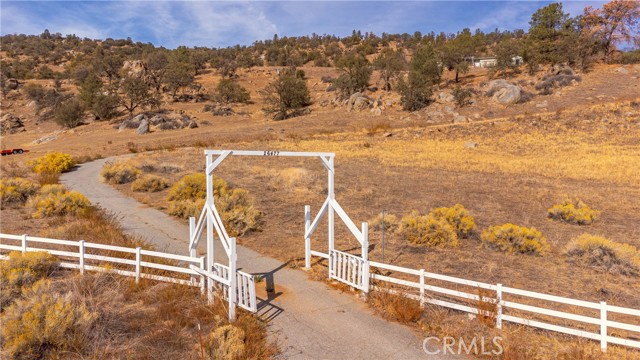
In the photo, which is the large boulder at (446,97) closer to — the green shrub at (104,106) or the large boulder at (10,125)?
the green shrub at (104,106)

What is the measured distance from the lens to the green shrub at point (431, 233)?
12.9 meters

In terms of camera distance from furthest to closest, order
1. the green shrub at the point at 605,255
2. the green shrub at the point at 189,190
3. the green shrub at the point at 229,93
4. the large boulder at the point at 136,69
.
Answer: the large boulder at the point at 136,69 → the green shrub at the point at 229,93 → the green shrub at the point at 189,190 → the green shrub at the point at 605,255

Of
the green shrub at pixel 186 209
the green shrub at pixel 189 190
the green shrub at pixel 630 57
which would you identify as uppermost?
the green shrub at pixel 630 57

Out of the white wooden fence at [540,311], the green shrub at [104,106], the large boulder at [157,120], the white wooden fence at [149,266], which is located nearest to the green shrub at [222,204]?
the white wooden fence at [149,266]

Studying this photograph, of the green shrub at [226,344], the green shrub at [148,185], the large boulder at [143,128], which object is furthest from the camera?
the large boulder at [143,128]

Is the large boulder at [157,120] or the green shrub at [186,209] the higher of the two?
the large boulder at [157,120]

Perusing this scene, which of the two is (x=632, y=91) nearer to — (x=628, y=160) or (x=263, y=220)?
(x=628, y=160)

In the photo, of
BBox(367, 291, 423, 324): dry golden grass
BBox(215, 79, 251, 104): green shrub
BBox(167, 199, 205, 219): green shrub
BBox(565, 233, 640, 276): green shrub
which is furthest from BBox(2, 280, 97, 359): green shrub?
BBox(215, 79, 251, 104): green shrub

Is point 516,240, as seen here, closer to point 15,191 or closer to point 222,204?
point 222,204

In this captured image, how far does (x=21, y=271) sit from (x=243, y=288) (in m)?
5.19

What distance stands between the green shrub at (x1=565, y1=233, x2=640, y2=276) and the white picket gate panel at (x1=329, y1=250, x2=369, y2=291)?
683 cm

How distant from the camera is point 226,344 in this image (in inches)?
246

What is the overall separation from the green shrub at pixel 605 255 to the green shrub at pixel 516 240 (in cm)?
80

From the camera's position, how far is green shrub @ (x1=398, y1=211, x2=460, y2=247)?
12891 mm
